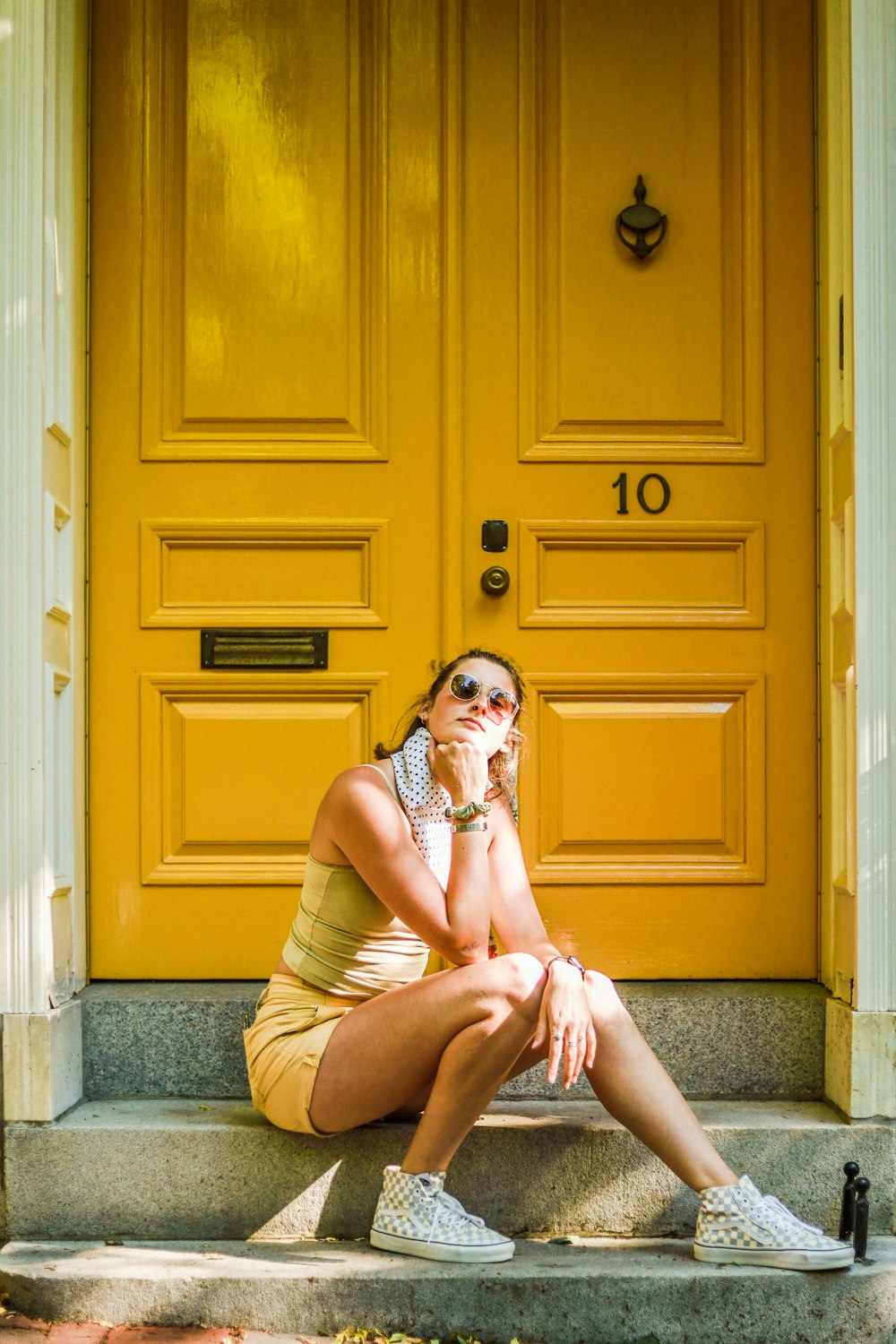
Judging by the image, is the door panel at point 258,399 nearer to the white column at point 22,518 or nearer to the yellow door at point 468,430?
the yellow door at point 468,430

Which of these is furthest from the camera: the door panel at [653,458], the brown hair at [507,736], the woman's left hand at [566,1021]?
the door panel at [653,458]

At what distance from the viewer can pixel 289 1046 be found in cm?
310

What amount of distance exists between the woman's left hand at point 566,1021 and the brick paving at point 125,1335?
28.7 inches

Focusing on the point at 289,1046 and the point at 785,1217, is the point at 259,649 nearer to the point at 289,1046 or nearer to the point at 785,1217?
the point at 289,1046

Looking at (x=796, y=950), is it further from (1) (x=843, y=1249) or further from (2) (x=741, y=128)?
(2) (x=741, y=128)

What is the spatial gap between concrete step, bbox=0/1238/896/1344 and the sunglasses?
1.15 meters

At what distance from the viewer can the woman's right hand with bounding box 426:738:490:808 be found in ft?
10.1

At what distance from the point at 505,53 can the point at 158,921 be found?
244cm

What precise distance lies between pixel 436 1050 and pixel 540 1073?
65cm

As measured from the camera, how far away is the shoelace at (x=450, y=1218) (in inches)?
116

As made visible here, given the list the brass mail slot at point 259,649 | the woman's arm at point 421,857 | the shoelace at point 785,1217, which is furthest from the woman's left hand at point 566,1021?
the brass mail slot at point 259,649

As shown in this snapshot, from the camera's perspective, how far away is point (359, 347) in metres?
3.76

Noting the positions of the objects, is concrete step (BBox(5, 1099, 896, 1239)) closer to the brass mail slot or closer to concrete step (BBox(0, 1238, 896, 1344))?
concrete step (BBox(0, 1238, 896, 1344))

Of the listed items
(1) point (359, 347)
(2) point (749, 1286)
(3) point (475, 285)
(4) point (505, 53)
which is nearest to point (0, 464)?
(1) point (359, 347)
